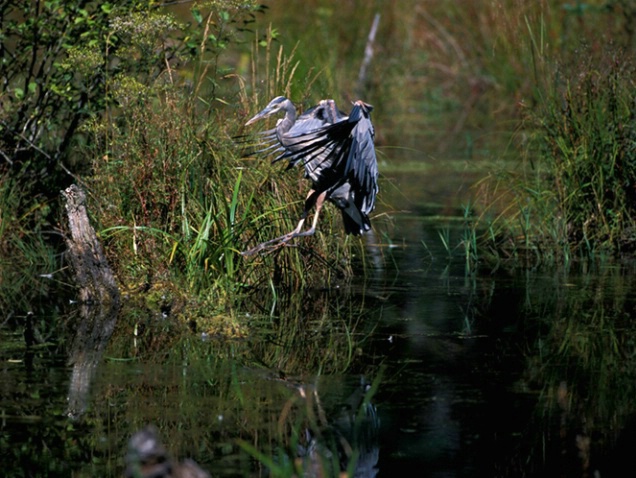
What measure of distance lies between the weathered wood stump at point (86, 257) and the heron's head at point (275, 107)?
1158mm

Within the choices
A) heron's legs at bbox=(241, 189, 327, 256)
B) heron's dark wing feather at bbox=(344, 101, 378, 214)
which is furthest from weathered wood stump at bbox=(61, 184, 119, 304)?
heron's dark wing feather at bbox=(344, 101, 378, 214)

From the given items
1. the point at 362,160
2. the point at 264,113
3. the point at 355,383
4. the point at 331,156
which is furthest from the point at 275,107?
the point at 355,383

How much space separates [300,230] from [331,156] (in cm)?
58

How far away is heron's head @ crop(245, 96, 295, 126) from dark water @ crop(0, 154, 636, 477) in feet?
3.73

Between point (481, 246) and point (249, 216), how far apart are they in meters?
2.48

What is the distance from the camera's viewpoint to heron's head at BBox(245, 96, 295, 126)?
752cm

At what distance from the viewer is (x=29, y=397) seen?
17.5 ft

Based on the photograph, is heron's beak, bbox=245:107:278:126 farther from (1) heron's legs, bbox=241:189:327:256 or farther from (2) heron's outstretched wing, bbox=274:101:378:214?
(1) heron's legs, bbox=241:189:327:256

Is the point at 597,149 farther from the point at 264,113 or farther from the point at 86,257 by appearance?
the point at 86,257

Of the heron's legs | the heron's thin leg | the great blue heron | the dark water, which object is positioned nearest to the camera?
the dark water

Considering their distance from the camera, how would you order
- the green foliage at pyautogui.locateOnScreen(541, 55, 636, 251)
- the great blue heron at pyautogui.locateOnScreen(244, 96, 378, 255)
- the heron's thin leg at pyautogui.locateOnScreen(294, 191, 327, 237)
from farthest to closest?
the green foliage at pyautogui.locateOnScreen(541, 55, 636, 251), the heron's thin leg at pyautogui.locateOnScreen(294, 191, 327, 237), the great blue heron at pyautogui.locateOnScreen(244, 96, 378, 255)

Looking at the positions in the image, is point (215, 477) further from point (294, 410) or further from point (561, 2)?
point (561, 2)

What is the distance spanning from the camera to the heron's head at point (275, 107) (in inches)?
296

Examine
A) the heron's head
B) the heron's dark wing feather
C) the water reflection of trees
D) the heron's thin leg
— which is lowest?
the water reflection of trees
